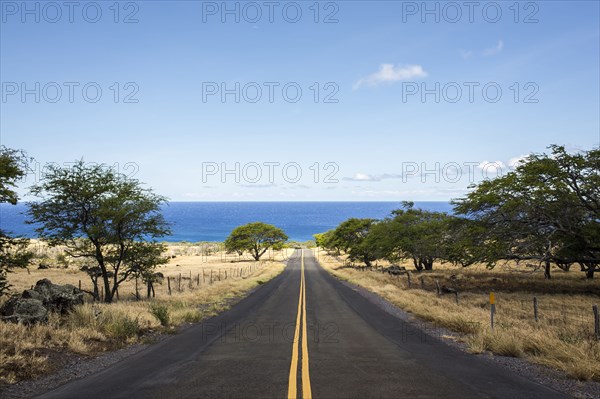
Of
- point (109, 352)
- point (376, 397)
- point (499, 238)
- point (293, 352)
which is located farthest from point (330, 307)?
point (499, 238)

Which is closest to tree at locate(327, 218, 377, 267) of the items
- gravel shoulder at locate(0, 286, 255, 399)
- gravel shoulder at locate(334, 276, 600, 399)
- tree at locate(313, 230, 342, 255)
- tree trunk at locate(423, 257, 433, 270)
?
tree at locate(313, 230, 342, 255)

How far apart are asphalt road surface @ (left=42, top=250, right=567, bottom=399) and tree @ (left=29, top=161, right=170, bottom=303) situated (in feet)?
34.3

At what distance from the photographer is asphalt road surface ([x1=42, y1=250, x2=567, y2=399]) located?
6.40m

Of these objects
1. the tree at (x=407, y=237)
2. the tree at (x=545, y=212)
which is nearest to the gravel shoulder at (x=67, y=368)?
the tree at (x=545, y=212)

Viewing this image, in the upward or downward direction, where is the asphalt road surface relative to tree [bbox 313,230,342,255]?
upward

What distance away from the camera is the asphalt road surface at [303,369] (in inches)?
252

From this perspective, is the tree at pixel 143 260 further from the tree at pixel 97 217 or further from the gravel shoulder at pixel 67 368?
the gravel shoulder at pixel 67 368

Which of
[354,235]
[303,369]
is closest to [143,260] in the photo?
[303,369]

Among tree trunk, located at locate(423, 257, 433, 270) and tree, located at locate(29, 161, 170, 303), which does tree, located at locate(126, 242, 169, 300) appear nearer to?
tree, located at locate(29, 161, 170, 303)

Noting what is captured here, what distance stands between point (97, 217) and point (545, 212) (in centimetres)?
2916

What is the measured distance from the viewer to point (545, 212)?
25.6 m

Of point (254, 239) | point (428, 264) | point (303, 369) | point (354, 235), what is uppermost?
point (354, 235)

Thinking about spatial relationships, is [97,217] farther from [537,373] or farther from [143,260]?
[537,373]

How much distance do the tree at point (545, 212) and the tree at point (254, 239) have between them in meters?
57.2
